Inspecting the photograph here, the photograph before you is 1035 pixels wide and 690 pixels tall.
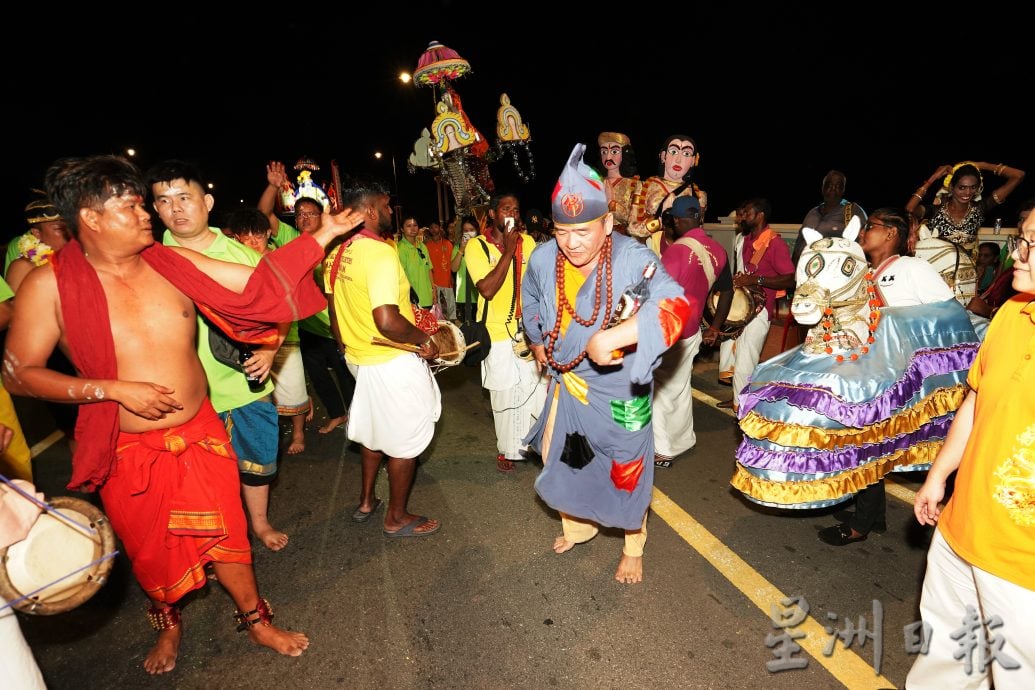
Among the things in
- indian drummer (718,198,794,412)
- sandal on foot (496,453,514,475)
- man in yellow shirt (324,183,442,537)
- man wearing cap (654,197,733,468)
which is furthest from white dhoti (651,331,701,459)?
man in yellow shirt (324,183,442,537)

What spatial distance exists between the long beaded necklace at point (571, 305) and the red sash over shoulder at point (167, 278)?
121cm

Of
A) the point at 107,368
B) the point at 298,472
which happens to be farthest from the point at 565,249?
the point at 298,472

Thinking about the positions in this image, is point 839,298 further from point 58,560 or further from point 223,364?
point 58,560

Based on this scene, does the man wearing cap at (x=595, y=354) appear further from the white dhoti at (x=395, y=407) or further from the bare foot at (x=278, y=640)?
the bare foot at (x=278, y=640)

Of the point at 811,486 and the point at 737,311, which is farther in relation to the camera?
the point at 737,311

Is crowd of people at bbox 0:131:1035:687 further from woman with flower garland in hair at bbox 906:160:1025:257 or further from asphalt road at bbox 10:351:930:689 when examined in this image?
woman with flower garland in hair at bbox 906:160:1025:257

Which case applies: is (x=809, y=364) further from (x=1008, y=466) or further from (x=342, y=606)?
(x=342, y=606)

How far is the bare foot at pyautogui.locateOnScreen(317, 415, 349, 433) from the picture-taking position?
545 centimetres

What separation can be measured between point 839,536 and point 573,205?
8.95 feet

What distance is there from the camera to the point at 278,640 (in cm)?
270

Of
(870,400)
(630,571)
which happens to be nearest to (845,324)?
(870,400)

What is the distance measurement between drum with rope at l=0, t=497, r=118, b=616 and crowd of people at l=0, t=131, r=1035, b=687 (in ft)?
1.27

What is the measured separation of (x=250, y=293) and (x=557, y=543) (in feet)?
7.78

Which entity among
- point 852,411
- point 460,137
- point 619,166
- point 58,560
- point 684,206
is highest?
point 460,137
